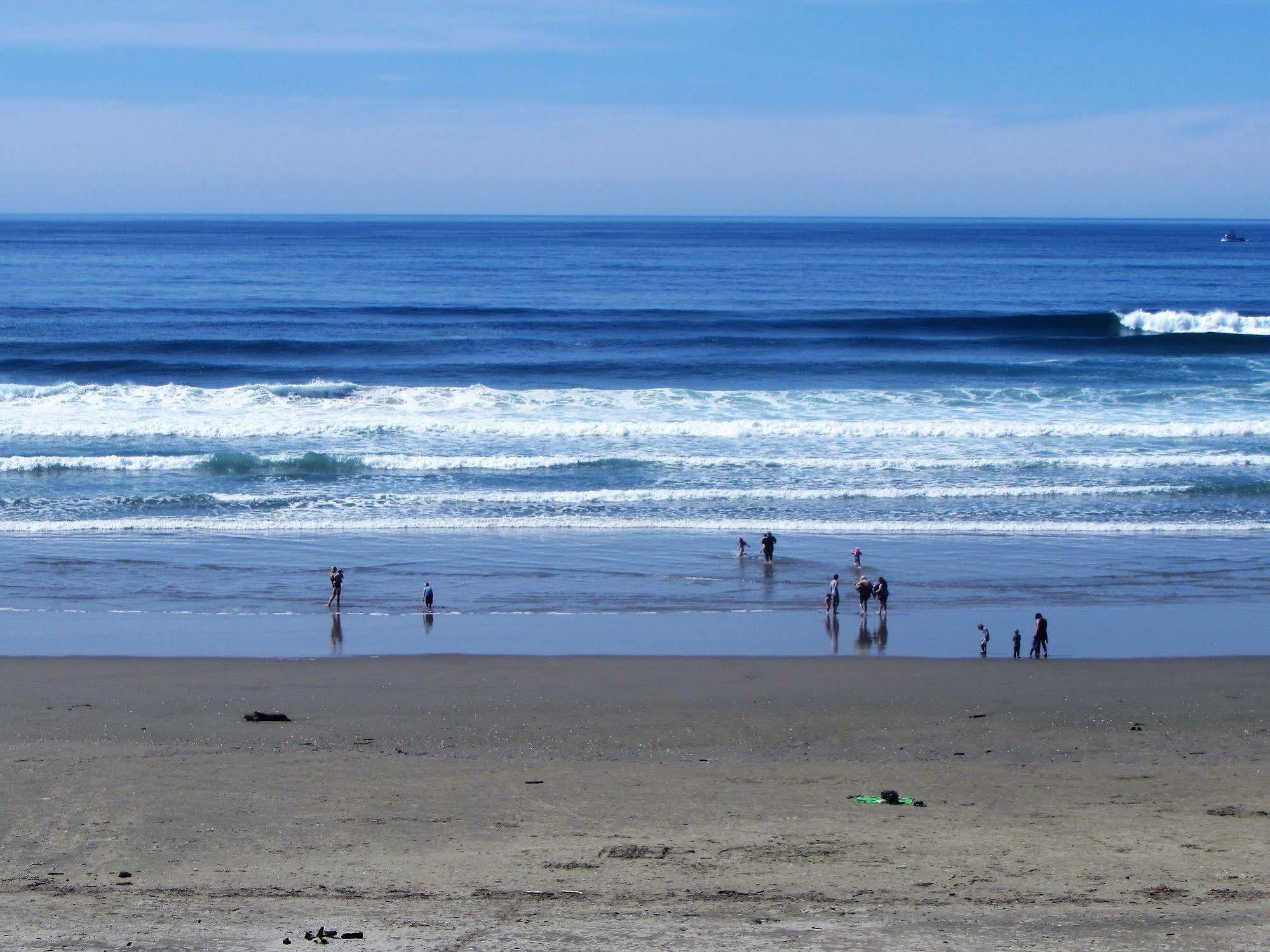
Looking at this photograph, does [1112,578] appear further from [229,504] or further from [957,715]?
[229,504]

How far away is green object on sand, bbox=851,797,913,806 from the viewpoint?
34.3ft

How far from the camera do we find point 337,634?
56.9 feet

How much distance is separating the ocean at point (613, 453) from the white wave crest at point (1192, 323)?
0.86 ft

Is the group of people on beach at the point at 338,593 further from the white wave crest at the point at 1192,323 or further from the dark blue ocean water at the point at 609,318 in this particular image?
the white wave crest at the point at 1192,323

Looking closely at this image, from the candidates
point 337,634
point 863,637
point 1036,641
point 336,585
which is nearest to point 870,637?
point 863,637

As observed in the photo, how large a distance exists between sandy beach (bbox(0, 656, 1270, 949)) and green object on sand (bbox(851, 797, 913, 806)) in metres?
0.18

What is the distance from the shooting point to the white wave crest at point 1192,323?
177ft

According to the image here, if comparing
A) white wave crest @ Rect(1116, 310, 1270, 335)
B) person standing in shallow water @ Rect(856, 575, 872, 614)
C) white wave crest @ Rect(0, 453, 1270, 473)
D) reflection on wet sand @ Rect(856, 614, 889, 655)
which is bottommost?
reflection on wet sand @ Rect(856, 614, 889, 655)

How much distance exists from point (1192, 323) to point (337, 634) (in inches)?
1936

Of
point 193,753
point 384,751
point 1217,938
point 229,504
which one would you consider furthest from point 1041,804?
point 229,504

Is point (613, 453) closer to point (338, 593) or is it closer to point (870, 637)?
point (338, 593)

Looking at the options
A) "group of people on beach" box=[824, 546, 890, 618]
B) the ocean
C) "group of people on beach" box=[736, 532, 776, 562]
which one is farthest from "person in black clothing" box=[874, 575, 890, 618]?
"group of people on beach" box=[736, 532, 776, 562]

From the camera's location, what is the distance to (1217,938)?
7.75 m

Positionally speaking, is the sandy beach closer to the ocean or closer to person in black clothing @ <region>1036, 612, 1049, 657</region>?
person in black clothing @ <region>1036, 612, 1049, 657</region>
